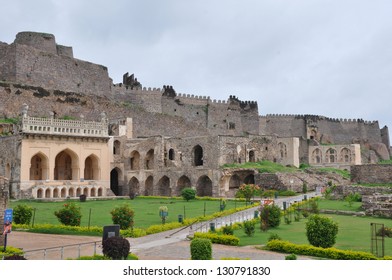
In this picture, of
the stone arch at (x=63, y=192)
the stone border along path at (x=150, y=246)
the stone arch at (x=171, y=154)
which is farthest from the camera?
the stone arch at (x=171, y=154)

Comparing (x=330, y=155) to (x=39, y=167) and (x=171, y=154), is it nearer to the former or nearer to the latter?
(x=171, y=154)

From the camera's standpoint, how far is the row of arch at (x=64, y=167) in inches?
1492

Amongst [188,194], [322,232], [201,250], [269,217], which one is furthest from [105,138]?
[201,250]

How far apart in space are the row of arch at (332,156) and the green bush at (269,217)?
4399 centimetres

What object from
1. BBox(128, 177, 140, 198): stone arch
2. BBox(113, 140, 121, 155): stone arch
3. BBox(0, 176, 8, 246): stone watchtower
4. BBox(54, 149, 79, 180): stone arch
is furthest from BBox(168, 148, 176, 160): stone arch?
BBox(0, 176, 8, 246): stone watchtower

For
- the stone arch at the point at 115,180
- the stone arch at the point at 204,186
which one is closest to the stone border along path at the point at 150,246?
the stone arch at the point at 204,186

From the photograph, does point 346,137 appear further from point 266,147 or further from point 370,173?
point 370,173

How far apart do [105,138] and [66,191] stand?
5.93 meters

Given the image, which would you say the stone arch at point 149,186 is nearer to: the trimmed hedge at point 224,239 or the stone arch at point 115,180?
the stone arch at point 115,180

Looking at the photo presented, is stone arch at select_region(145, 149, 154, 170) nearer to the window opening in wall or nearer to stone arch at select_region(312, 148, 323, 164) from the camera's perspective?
the window opening in wall

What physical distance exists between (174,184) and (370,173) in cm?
1563

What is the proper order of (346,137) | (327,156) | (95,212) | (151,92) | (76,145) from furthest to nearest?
(346,137) < (327,156) < (151,92) < (76,145) < (95,212)
